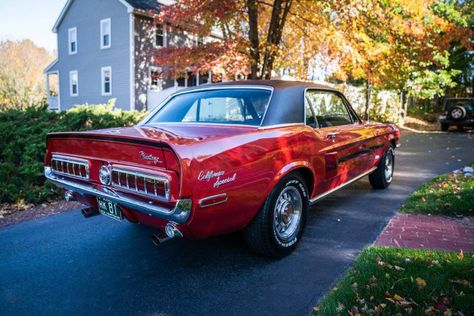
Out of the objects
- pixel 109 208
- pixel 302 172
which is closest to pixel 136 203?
pixel 109 208

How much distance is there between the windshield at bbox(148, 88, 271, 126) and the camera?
3695 millimetres

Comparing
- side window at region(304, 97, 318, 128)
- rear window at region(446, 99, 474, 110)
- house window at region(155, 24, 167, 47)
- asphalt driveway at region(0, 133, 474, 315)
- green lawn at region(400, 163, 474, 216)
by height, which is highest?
house window at region(155, 24, 167, 47)

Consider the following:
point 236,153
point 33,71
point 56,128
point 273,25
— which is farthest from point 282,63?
point 33,71

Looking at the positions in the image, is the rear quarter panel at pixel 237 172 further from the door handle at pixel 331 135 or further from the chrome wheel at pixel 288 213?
the door handle at pixel 331 135

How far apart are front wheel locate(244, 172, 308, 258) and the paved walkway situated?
854mm

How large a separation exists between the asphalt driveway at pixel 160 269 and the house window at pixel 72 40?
2208cm

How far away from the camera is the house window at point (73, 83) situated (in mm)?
23975

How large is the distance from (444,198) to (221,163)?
3.83 meters

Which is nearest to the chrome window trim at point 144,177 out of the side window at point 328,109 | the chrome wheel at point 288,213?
the chrome wheel at point 288,213

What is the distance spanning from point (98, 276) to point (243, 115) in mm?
2007

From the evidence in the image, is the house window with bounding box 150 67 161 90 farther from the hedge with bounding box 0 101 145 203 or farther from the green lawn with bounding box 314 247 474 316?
the green lawn with bounding box 314 247 474 316

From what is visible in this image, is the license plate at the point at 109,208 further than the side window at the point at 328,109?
No

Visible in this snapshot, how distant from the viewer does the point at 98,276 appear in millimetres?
3203

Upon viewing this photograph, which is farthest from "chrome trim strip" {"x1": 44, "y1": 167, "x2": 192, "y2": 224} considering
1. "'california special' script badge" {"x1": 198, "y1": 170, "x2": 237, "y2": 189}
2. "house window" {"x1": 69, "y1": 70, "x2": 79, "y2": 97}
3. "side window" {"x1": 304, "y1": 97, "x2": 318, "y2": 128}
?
"house window" {"x1": 69, "y1": 70, "x2": 79, "y2": 97}
